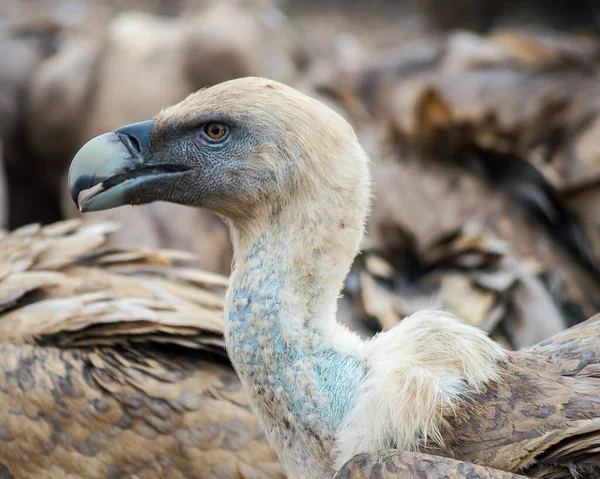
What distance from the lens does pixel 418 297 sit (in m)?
4.86

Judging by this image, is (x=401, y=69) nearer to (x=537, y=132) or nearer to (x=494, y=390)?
(x=537, y=132)

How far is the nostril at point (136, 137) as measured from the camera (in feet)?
8.96

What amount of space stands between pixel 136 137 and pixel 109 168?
14 centimetres

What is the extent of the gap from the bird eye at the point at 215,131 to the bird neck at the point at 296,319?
0.92 feet

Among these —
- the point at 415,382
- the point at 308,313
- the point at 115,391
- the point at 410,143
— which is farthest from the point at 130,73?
the point at 415,382

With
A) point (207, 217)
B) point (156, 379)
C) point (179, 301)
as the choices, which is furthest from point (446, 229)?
point (156, 379)

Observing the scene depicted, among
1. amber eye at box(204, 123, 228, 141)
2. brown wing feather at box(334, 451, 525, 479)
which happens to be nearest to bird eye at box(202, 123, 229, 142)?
amber eye at box(204, 123, 228, 141)

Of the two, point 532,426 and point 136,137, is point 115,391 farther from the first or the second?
point 532,426

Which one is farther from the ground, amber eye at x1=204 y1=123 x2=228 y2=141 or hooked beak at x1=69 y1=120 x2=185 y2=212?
amber eye at x1=204 y1=123 x2=228 y2=141

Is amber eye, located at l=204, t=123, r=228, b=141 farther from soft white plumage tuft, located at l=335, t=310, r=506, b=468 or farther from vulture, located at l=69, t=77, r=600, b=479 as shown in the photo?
soft white plumage tuft, located at l=335, t=310, r=506, b=468

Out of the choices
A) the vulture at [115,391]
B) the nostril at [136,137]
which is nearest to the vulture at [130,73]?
the vulture at [115,391]

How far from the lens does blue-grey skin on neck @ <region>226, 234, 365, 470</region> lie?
255 cm

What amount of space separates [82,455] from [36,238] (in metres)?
1.20

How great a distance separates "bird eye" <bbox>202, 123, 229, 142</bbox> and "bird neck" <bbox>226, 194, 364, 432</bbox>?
0.28 metres
